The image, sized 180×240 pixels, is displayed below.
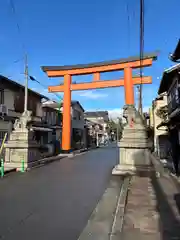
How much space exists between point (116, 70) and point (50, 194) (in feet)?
50.3

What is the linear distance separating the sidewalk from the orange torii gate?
1242 cm

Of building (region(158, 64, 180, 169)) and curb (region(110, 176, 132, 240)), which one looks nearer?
curb (region(110, 176, 132, 240))

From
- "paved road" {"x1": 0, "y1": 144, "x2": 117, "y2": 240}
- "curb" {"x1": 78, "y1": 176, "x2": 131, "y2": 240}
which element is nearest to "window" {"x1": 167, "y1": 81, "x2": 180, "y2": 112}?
"paved road" {"x1": 0, "y1": 144, "x2": 117, "y2": 240}

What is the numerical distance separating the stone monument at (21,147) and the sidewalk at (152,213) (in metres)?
6.72

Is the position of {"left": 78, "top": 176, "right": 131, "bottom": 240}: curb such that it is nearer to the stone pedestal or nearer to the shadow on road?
the shadow on road

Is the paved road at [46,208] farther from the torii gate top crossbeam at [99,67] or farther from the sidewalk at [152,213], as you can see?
the torii gate top crossbeam at [99,67]

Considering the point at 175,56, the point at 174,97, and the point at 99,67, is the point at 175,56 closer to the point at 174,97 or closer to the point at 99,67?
the point at 174,97

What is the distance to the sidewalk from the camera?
368 cm

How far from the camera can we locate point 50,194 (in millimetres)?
6602

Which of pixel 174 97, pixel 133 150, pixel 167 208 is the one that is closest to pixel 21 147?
pixel 133 150

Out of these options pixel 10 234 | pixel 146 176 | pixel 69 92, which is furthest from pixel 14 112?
pixel 10 234

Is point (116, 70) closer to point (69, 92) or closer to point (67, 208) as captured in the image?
point (69, 92)

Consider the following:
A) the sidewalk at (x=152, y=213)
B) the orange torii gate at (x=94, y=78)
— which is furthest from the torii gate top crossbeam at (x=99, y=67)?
the sidewalk at (x=152, y=213)

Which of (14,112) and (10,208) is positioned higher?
(14,112)
